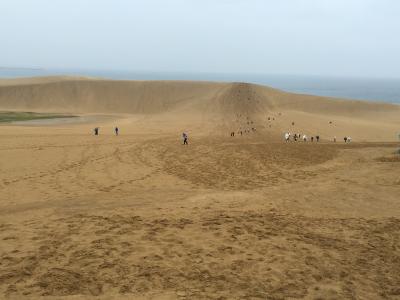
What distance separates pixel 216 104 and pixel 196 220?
151ft

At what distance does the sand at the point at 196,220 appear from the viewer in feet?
27.2

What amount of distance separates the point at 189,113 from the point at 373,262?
46.0 meters

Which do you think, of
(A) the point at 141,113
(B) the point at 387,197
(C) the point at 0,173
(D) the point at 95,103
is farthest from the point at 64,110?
(B) the point at 387,197

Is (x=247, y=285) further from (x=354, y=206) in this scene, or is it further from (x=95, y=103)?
(x=95, y=103)

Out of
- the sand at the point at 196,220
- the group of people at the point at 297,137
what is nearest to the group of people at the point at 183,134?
the sand at the point at 196,220

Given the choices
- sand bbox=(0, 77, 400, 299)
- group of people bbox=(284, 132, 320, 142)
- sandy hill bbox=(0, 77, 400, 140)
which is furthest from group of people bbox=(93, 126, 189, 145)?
sandy hill bbox=(0, 77, 400, 140)

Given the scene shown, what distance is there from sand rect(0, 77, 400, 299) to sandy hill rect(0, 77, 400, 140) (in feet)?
59.2

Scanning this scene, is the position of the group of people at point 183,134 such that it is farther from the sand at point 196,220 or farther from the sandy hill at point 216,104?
the sandy hill at point 216,104

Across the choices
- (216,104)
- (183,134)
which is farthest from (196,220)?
(216,104)

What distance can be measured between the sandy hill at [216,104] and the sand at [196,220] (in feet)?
59.2

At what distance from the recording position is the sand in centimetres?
830

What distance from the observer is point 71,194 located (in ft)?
49.6

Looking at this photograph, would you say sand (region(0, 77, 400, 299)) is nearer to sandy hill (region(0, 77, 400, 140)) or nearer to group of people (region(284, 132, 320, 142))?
group of people (region(284, 132, 320, 142))

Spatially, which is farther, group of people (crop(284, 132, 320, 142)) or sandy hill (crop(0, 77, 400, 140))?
sandy hill (crop(0, 77, 400, 140))
